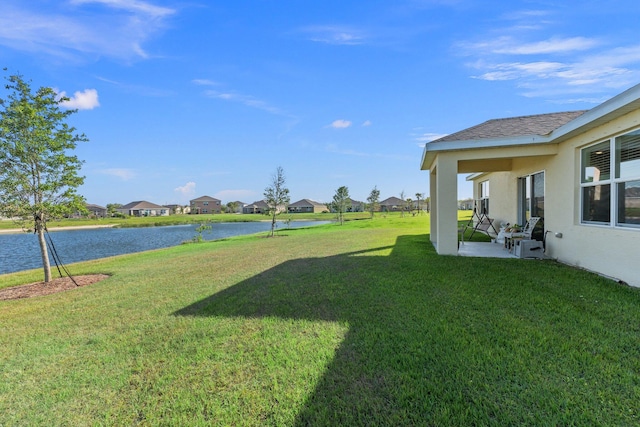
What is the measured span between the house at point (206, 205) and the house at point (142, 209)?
8357 millimetres

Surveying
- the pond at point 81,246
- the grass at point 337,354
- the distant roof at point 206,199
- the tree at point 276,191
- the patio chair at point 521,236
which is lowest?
the pond at point 81,246

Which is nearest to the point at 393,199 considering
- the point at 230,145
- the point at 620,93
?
the point at 230,145

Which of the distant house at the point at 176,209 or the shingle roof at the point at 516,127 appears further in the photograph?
the distant house at the point at 176,209

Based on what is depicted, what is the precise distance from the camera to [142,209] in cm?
8619

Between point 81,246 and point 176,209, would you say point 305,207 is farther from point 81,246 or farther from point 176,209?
point 81,246

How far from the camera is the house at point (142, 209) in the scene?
85.5 m

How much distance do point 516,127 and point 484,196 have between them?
8.69m

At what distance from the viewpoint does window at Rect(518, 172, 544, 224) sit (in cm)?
840

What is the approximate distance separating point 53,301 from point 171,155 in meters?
26.3

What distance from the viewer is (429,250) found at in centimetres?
862

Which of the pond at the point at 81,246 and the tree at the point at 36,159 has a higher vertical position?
the tree at the point at 36,159

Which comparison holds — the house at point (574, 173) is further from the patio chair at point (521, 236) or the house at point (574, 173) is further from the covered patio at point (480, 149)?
the patio chair at point (521, 236)

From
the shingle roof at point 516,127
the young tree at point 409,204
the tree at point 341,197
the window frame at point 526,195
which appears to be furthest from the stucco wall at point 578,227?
the young tree at point 409,204

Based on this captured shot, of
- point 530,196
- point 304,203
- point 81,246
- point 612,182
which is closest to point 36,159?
point 612,182
